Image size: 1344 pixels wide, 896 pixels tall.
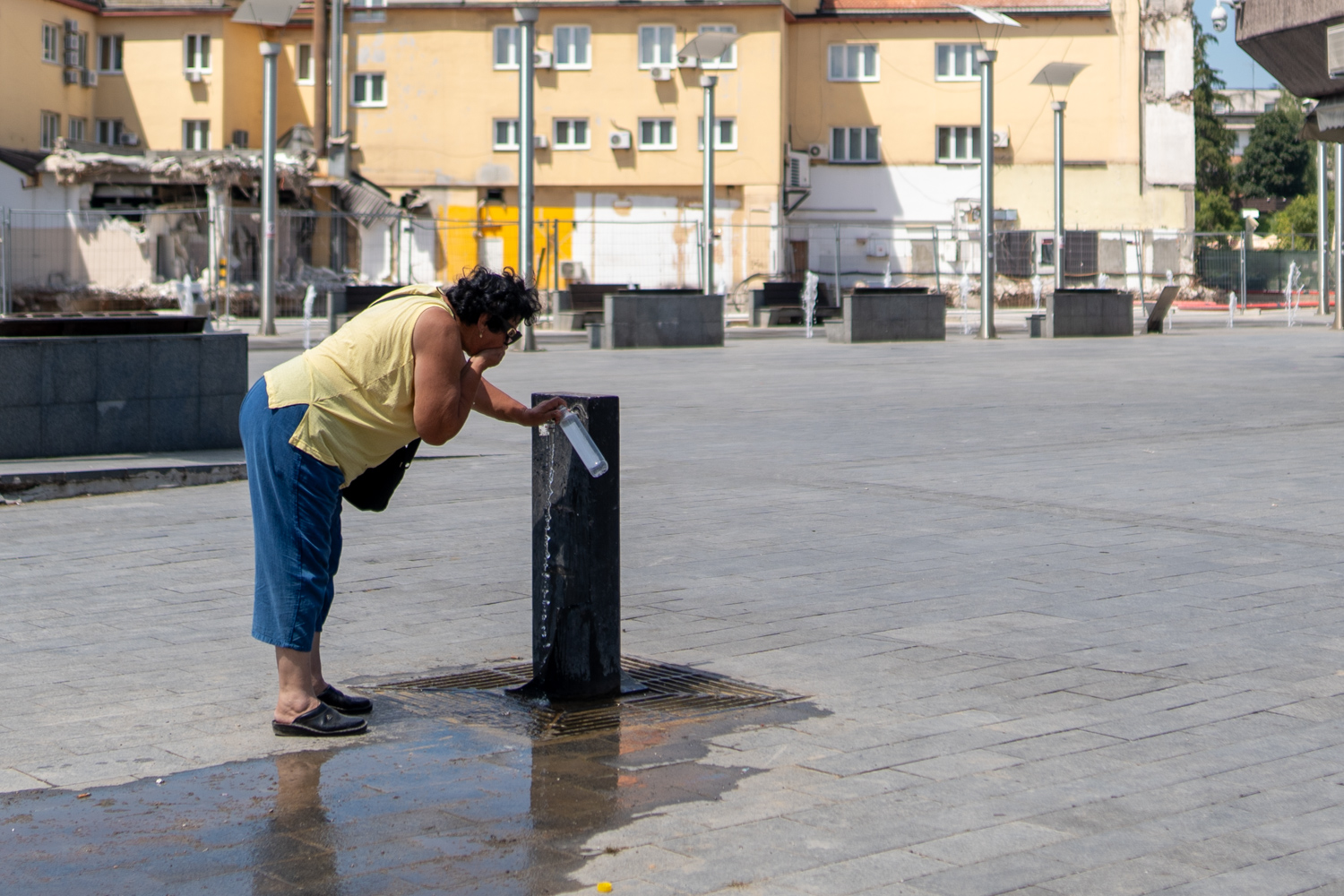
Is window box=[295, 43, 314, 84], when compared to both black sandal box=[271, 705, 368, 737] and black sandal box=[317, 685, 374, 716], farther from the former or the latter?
black sandal box=[271, 705, 368, 737]

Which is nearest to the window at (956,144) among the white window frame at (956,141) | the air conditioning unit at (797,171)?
the white window frame at (956,141)

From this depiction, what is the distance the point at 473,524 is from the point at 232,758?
416 cm

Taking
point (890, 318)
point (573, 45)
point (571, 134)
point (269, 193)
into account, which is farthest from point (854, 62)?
point (269, 193)

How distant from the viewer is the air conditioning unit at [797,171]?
50250 mm

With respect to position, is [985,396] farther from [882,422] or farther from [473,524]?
[473,524]

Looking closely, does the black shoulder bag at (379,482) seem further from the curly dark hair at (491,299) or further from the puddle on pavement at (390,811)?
the puddle on pavement at (390,811)

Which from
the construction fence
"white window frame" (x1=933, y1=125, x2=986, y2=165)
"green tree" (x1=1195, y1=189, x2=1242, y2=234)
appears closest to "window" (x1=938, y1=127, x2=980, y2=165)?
"white window frame" (x1=933, y1=125, x2=986, y2=165)

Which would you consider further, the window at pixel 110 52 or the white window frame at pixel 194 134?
the window at pixel 110 52

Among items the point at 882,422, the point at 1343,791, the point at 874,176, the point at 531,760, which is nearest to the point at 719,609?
the point at 531,760

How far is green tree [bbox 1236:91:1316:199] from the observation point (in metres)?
82.6

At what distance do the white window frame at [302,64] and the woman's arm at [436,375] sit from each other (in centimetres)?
4807

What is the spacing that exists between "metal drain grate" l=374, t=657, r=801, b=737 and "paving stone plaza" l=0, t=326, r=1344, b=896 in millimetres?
190

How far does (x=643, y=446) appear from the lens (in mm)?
12000

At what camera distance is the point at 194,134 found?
49375 mm
